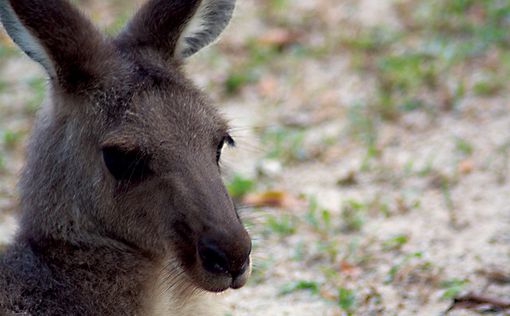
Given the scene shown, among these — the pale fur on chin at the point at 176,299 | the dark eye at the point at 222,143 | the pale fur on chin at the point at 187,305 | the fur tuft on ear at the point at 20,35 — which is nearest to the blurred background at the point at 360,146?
the pale fur on chin at the point at 187,305

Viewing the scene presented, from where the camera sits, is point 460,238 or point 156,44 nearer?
point 156,44

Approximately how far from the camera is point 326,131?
26.7 ft

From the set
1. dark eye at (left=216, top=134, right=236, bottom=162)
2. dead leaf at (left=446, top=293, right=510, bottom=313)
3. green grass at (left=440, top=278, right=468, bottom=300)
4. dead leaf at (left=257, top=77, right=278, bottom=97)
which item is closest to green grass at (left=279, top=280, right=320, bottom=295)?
green grass at (left=440, top=278, right=468, bottom=300)

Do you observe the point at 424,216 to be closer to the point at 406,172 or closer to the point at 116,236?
the point at 406,172

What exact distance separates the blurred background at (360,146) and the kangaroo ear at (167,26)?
1.22 metres

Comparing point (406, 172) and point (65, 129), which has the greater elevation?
point (65, 129)

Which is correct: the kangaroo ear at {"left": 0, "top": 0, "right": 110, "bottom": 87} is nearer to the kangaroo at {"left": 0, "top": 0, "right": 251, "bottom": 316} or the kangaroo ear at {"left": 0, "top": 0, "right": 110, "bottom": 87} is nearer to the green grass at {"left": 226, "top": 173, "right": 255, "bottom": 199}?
the kangaroo at {"left": 0, "top": 0, "right": 251, "bottom": 316}

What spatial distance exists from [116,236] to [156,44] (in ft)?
3.29

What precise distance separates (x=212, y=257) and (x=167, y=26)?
1.30 meters

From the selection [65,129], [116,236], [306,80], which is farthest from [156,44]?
[306,80]

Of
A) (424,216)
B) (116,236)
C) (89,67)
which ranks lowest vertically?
(424,216)

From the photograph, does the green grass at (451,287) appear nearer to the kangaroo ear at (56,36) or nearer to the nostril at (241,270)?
the nostril at (241,270)

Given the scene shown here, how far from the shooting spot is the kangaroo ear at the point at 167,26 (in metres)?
4.94

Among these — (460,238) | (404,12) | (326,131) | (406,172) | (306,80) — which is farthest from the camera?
(404,12)
